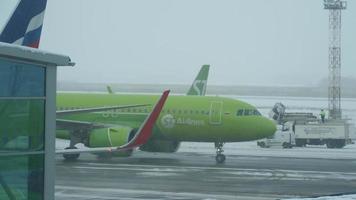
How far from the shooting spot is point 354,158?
2634 cm

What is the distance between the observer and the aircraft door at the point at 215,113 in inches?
935

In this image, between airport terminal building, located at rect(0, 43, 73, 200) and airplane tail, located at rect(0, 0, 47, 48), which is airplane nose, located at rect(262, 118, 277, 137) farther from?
airport terminal building, located at rect(0, 43, 73, 200)

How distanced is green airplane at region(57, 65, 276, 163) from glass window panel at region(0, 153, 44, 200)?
1414cm

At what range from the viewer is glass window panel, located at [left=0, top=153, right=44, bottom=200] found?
790 cm

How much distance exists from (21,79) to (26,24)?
3.25m

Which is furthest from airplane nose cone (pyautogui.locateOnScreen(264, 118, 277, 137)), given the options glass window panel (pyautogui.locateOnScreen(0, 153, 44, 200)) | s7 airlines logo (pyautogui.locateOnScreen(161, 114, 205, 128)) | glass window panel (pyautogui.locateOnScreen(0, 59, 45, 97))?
glass window panel (pyautogui.locateOnScreen(0, 59, 45, 97))

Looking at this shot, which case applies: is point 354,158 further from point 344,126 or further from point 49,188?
point 49,188

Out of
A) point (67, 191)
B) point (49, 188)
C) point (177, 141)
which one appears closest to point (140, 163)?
point (177, 141)

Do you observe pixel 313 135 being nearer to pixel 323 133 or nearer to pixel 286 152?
pixel 323 133

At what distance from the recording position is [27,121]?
8062 millimetres

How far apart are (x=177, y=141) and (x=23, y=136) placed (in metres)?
17.1

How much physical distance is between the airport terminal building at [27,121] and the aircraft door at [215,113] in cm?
1547

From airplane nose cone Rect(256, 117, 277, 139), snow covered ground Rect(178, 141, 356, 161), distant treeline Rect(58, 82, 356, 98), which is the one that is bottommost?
snow covered ground Rect(178, 141, 356, 161)

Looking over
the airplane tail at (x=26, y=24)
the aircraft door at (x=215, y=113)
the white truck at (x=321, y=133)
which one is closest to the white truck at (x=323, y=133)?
the white truck at (x=321, y=133)
